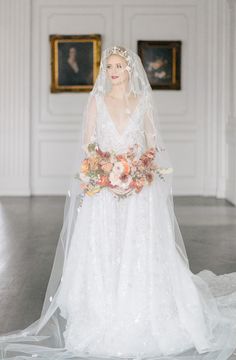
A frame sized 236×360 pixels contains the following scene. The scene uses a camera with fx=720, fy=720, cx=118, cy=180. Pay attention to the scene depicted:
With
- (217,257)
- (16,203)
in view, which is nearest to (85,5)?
(16,203)

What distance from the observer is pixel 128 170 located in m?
4.51

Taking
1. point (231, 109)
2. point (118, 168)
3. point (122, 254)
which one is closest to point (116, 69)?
point (118, 168)

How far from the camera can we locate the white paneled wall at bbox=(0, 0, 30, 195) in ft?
43.2

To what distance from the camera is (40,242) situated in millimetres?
8305

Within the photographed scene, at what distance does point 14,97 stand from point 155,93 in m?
2.60

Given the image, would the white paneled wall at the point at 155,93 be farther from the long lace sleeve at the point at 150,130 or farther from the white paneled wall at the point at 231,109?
the long lace sleeve at the point at 150,130

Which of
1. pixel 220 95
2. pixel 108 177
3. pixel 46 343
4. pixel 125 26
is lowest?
pixel 46 343

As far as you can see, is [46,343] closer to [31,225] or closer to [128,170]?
[128,170]

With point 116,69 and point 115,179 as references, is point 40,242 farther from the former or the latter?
point 116,69

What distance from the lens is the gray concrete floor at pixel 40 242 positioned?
5.60 meters

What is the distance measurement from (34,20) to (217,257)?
741 centimetres

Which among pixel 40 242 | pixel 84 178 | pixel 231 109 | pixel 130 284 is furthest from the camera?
pixel 231 109

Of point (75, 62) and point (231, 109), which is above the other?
point (75, 62)

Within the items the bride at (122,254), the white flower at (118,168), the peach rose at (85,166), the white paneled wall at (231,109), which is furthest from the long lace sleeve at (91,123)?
the white paneled wall at (231,109)
